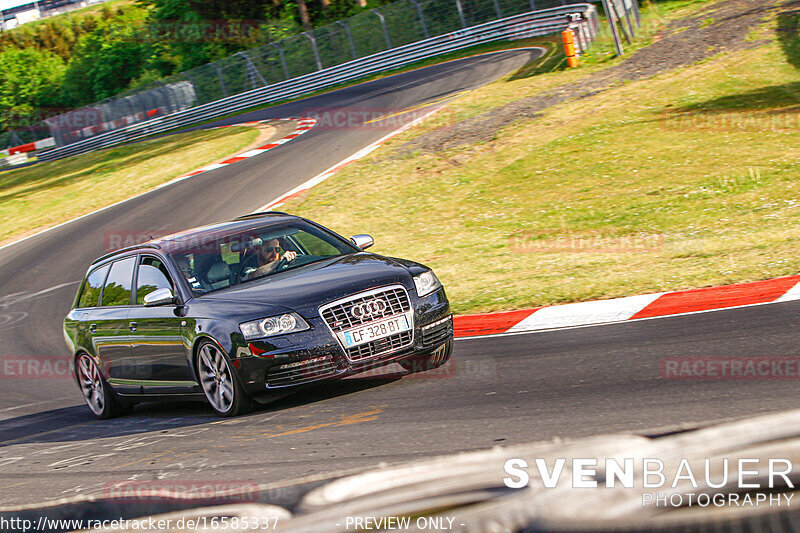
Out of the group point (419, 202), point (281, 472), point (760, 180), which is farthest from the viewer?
point (419, 202)

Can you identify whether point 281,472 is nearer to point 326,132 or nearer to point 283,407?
point 283,407

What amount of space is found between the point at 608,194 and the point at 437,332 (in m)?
8.09

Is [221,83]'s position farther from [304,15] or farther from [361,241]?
[361,241]

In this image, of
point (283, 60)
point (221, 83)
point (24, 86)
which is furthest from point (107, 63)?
point (283, 60)

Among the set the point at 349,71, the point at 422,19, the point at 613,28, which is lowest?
the point at 613,28

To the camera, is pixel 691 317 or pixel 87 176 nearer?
pixel 691 317

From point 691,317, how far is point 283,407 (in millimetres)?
3444

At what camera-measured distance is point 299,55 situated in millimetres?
41281

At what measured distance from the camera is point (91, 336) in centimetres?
869

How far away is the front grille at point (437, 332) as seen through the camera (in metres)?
7.07

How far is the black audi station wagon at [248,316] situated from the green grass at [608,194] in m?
2.80

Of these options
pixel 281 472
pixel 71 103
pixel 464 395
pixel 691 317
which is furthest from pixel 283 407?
pixel 71 103

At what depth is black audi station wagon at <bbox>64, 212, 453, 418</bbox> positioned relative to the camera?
6.64m

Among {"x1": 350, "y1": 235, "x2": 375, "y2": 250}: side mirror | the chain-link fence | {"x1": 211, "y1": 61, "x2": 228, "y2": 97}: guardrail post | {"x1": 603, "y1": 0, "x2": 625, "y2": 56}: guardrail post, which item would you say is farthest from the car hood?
{"x1": 211, "y1": 61, "x2": 228, "y2": 97}: guardrail post
